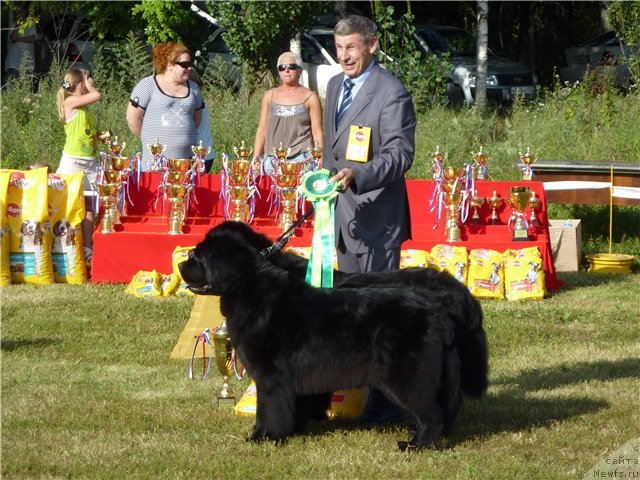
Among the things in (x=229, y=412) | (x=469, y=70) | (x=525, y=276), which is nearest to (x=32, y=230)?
(x=229, y=412)

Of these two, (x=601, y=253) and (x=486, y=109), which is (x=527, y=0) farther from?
(x=601, y=253)

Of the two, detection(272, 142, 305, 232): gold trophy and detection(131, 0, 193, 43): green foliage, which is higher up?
detection(131, 0, 193, 43): green foliage

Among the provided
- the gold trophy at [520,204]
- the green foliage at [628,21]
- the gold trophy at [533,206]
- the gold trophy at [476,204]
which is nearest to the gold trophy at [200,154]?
the gold trophy at [476,204]

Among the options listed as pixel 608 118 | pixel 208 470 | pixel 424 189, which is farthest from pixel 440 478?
pixel 608 118

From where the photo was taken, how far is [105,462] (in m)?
4.77

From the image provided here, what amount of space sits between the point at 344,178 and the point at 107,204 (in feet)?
14.8

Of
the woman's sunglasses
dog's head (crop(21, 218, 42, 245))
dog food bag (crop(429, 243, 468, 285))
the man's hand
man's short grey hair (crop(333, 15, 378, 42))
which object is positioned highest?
the woman's sunglasses

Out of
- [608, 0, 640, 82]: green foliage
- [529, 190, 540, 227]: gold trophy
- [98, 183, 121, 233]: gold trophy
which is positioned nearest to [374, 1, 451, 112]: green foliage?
[608, 0, 640, 82]: green foliage

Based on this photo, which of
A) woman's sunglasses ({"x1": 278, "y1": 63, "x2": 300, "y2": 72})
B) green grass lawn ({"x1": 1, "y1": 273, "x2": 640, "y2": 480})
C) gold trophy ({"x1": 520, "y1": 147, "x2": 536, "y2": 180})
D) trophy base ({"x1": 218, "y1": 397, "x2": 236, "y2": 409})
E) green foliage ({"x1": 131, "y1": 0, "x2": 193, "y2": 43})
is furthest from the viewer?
green foliage ({"x1": 131, "y1": 0, "x2": 193, "y2": 43})

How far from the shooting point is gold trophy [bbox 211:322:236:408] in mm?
5570

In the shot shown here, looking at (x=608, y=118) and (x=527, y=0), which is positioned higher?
(x=527, y=0)

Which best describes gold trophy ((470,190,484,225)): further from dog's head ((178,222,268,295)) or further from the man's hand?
dog's head ((178,222,268,295))

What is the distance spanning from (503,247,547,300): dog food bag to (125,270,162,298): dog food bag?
282 centimetres

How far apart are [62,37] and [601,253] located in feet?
45.0
